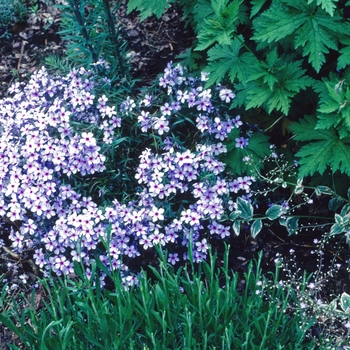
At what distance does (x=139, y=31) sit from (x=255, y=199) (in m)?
1.91

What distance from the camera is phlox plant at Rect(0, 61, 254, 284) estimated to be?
10.8 ft

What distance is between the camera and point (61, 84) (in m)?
3.64

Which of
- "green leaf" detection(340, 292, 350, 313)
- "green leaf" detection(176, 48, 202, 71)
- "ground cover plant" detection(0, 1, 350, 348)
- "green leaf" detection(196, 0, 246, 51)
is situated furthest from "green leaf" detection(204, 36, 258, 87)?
"green leaf" detection(340, 292, 350, 313)

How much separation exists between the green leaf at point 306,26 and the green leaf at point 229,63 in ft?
0.88

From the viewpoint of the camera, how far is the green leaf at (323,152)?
10.1 ft

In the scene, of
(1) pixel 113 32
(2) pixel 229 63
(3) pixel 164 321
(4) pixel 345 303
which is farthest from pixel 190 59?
(3) pixel 164 321

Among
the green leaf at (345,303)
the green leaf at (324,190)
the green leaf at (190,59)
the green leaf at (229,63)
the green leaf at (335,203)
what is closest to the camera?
the green leaf at (345,303)

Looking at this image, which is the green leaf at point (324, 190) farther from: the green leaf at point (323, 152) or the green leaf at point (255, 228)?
the green leaf at point (255, 228)

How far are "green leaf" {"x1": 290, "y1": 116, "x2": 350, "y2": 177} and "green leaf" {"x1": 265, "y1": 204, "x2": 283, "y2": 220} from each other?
11.7 inches

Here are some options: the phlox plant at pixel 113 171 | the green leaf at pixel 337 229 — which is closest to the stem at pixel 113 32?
the phlox plant at pixel 113 171

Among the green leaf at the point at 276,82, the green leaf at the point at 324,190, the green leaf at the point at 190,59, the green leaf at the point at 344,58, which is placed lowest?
the green leaf at the point at 324,190

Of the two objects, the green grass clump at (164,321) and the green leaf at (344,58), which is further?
the green leaf at (344,58)

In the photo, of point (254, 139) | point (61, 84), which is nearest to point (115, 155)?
point (61, 84)

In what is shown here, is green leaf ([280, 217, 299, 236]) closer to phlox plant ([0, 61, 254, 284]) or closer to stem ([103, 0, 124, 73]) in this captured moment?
phlox plant ([0, 61, 254, 284])
